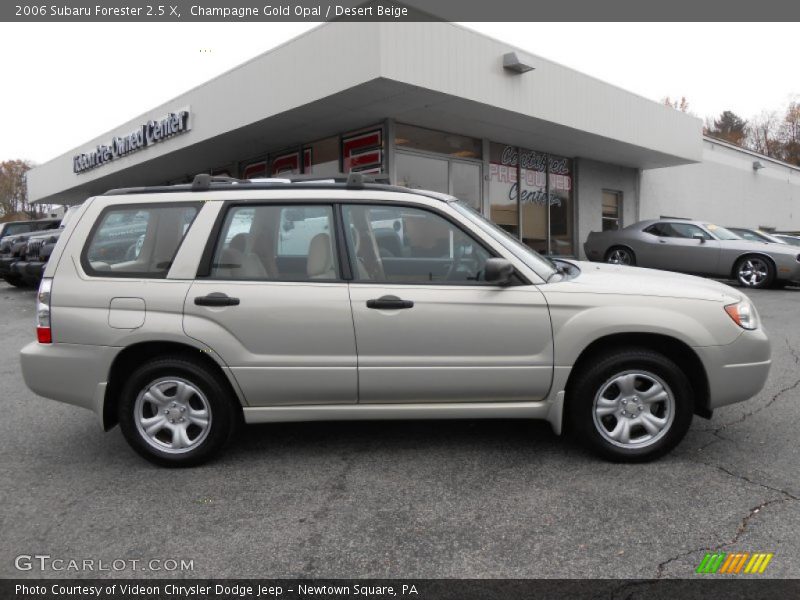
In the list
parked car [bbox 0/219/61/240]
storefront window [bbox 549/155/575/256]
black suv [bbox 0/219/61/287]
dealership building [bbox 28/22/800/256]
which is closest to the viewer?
dealership building [bbox 28/22/800/256]

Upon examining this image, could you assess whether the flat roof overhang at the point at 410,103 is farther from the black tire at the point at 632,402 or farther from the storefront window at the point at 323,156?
the black tire at the point at 632,402

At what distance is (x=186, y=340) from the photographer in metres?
3.65

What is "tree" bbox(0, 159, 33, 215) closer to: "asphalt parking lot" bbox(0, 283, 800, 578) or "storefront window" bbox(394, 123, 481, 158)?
"storefront window" bbox(394, 123, 481, 158)

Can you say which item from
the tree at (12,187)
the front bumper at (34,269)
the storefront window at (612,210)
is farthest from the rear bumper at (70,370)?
the tree at (12,187)

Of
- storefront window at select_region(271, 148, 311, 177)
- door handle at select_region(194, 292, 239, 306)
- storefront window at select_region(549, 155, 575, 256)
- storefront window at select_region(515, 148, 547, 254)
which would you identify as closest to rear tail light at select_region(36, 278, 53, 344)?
door handle at select_region(194, 292, 239, 306)

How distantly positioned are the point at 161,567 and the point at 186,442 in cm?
116

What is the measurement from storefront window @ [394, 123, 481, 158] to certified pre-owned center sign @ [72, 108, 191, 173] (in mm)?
5659

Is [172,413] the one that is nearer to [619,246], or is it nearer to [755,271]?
[755,271]

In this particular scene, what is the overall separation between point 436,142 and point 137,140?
30.5ft

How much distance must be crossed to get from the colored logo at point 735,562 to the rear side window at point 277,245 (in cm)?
242

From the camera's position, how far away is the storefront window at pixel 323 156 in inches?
589

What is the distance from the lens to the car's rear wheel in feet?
48.6

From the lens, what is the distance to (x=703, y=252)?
13.4 m

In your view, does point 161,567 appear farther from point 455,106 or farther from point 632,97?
point 632,97
